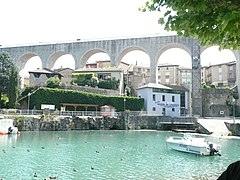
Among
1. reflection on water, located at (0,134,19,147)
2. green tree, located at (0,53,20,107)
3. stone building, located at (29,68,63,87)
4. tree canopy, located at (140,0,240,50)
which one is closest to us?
tree canopy, located at (140,0,240,50)

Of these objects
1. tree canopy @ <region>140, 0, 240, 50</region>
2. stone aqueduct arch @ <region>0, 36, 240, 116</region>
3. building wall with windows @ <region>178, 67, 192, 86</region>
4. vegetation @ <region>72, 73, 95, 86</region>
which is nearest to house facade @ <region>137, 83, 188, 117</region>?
stone aqueduct arch @ <region>0, 36, 240, 116</region>

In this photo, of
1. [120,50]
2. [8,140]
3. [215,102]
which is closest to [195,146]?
[8,140]

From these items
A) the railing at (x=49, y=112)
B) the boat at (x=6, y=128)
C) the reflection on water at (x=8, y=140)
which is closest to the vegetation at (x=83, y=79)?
the railing at (x=49, y=112)

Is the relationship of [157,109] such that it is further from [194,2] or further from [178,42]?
[194,2]

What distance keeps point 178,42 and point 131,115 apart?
18.5 metres

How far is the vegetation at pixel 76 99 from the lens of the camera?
127 feet

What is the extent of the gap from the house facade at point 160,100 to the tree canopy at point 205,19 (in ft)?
133

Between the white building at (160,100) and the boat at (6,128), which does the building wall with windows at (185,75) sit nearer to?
the white building at (160,100)

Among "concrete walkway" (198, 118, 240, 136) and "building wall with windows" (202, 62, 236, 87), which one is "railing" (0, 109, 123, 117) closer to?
"concrete walkway" (198, 118, 240, 136)

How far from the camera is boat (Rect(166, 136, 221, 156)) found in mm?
18500

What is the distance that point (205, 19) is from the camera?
11.8ft

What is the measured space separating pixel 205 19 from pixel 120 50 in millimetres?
52053

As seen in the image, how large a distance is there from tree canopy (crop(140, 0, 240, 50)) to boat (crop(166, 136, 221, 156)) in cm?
1503

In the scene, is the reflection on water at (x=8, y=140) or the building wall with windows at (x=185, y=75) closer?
the reflection on water at (x=8, y=140)
